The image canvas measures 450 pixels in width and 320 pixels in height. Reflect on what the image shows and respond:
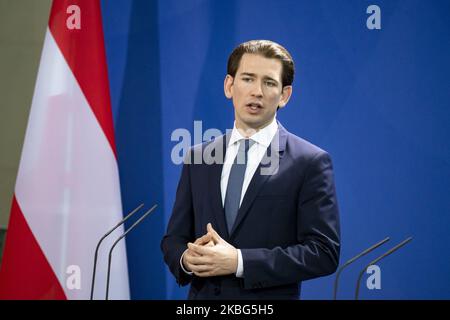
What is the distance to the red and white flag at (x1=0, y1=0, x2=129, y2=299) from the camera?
128 inches

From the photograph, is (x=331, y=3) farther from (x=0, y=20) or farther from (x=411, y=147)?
(x=0, y=20)

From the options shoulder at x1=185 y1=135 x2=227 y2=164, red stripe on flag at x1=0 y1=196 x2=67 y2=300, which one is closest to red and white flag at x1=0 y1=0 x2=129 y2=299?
red stripe on flag at x1=0 y1=196 x2=67 y2=300

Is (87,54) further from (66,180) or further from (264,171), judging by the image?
(264,171)

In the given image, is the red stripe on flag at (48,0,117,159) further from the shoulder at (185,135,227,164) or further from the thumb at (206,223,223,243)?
the thumb at (206,223,223,243)

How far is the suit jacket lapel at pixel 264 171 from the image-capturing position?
2.10 meters

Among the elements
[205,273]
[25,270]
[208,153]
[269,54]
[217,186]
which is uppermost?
[269,54]

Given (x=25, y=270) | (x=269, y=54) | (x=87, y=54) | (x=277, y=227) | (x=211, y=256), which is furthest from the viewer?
(x=87, y=54)

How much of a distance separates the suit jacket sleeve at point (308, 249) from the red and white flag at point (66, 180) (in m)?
1.40

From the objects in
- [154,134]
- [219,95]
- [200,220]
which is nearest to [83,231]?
[154,134]

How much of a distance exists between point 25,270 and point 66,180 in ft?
1.50

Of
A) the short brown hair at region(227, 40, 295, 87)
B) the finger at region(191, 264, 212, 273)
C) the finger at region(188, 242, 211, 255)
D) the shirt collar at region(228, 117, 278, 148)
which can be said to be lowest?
the finger at region(191, 264, 212, 273)

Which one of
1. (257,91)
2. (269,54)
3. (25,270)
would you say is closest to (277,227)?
(257,91)

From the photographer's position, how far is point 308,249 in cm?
203
